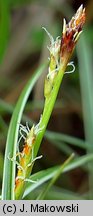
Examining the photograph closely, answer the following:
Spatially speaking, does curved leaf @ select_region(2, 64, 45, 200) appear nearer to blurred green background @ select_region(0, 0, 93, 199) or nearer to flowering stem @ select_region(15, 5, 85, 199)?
flowering stem @ select_region(15, 5, 85, 199)

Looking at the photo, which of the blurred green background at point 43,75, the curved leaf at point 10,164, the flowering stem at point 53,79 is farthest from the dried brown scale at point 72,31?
the blurred green background at point 43,75

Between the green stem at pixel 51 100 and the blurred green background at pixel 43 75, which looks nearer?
the green stem at pixel 51 100

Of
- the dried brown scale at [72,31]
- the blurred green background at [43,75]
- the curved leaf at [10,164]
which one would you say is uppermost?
the blurred green background at [43,75]

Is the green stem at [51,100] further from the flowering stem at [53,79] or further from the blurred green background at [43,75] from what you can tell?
the blurred green background at [43,75]

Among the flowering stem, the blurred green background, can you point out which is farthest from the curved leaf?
the blurred green background

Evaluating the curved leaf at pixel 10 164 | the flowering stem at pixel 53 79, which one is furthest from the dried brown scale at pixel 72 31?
the curved leaf at pixel 10 164

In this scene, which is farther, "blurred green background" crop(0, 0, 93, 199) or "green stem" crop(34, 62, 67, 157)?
"blurred green background" crop(0, 0, 93, 199)

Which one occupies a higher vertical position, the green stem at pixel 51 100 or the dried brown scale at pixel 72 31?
the dried brown scale at pixel 72 31

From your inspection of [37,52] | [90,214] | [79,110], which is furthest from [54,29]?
[90,214]

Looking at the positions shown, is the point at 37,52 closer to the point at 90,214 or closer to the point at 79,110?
the point at 79,110

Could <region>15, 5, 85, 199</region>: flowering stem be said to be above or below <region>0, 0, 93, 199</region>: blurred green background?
below

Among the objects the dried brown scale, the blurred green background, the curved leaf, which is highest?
the blurred green background
